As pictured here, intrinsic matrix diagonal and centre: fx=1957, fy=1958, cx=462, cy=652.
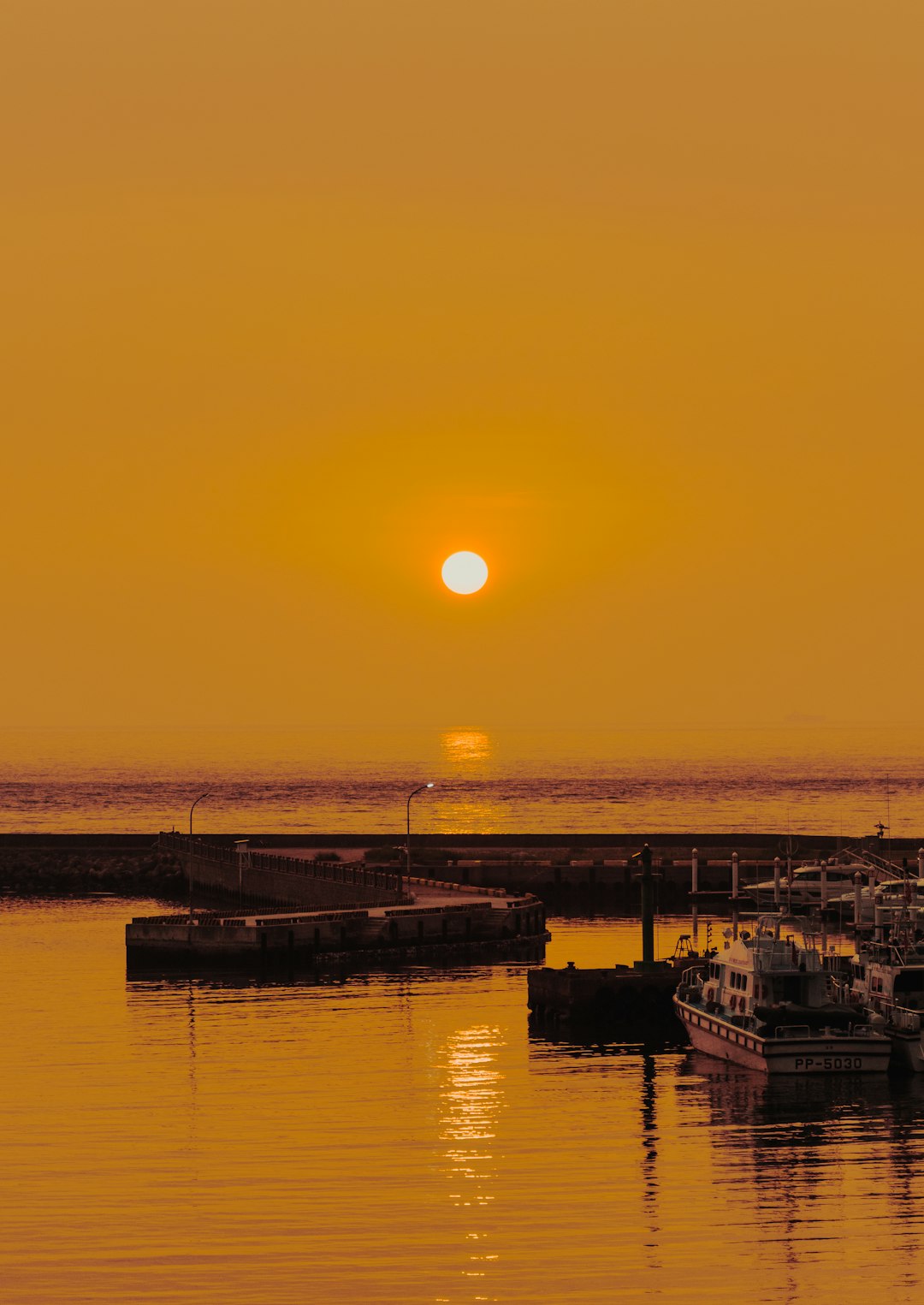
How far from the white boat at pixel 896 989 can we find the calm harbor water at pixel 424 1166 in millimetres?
1808

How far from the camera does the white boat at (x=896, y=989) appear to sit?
218ft

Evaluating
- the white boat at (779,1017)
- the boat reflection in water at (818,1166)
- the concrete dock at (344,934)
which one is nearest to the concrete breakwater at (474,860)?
the concrete dock at (344,934)

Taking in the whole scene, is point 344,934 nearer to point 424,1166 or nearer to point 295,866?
point 295,866

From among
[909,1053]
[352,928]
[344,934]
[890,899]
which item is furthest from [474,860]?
[909,1053]

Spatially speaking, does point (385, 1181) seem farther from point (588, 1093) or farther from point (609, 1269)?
point (588, 1093)

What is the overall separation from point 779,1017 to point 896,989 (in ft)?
15.4

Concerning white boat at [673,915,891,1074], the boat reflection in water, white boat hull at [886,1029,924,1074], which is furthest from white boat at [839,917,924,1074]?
the boat reflection in water

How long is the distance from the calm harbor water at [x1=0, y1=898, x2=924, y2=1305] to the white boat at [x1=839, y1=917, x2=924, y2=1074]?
181cm

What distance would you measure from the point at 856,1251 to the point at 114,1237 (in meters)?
17.1

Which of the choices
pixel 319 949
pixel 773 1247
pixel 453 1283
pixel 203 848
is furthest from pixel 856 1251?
pixel 203 848

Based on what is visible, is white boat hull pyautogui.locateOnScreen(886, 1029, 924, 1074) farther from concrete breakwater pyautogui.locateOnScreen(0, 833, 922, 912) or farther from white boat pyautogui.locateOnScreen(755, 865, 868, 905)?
concrete breakwater pyautogui.locateOnScreen(0, 833, 922, 912)

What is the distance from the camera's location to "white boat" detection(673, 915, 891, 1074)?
65438 millimetres

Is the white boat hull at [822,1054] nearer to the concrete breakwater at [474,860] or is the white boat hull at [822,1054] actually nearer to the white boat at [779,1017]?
the white boat at [779,1017]

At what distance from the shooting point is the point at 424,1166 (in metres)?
53.0
